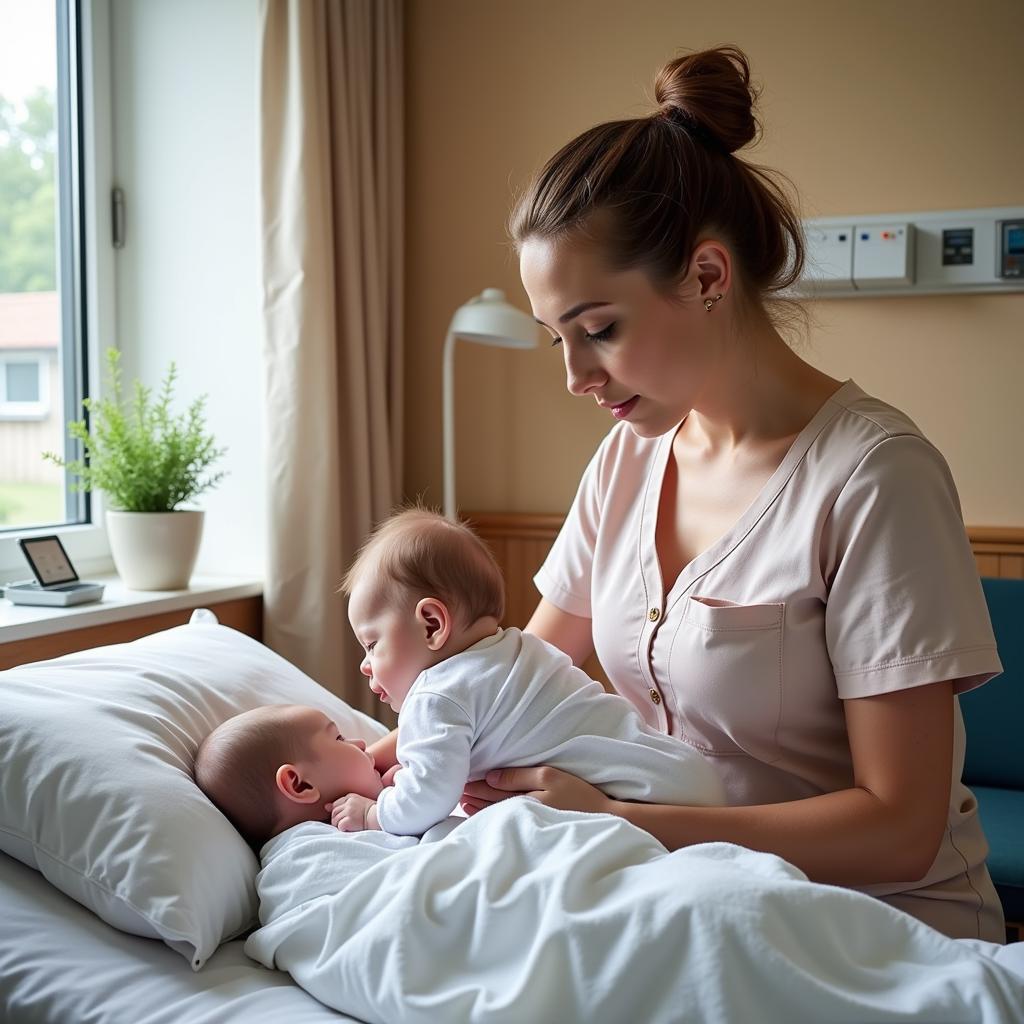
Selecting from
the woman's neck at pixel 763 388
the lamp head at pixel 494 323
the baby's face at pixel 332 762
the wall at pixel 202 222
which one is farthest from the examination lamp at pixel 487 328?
the woman's neck at pixel 763 388

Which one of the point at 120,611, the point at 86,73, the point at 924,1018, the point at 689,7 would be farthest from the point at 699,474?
the point at 86,73

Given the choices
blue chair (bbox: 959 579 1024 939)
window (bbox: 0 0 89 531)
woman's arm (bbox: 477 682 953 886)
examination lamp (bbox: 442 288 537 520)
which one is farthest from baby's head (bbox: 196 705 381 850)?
blue chair (bbox: 959 579 1024 939)

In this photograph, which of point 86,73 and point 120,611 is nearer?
point 120,611

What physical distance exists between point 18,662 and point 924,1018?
64.9 inches

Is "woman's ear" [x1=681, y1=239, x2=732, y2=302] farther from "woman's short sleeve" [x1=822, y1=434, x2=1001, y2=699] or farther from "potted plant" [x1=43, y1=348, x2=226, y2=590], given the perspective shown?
"potted plant" [x1=43, y1=348, x2=226, y2=590]

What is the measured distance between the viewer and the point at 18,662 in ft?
6.58

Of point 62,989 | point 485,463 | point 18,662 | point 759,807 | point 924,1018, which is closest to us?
point 924,1018

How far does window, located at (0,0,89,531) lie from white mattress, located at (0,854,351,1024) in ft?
5.13

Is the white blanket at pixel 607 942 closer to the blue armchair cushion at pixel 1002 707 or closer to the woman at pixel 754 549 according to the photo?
the woman at pixel 754 549

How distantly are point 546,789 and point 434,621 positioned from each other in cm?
27

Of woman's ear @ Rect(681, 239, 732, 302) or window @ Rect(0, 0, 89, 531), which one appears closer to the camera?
woman's ear @ Rect(681, 239, 732, 302)

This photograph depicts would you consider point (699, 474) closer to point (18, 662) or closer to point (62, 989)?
point (62, 989)

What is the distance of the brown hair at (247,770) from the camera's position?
138 centimetres

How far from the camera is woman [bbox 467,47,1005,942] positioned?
122 cm
